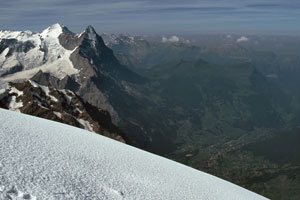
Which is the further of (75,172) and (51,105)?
(51,105)

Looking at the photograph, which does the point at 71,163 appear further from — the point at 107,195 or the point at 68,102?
the point at 68,102

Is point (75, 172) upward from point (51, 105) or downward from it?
upward

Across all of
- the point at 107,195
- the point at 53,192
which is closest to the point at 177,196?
the point at 107,195

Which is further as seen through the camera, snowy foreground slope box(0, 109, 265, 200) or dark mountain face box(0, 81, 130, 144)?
dark mountain face box(0, 81, 130, 144)

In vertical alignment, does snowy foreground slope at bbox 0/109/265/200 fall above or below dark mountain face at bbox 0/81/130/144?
above
